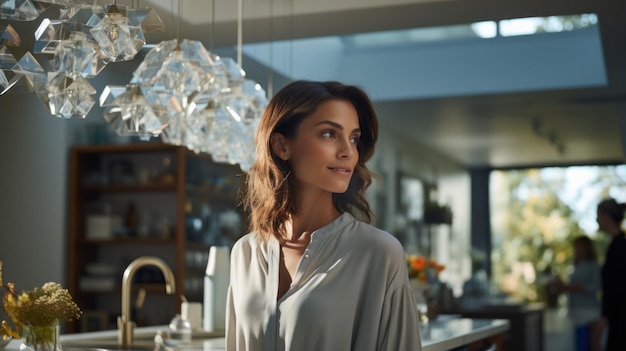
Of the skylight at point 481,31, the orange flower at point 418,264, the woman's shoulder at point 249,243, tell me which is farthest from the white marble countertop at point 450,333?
the skylight at point 481,31

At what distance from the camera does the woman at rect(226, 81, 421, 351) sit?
5.75ft

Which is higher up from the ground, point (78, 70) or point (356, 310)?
point (78, 70)

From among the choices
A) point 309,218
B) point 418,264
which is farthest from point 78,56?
point 418,264

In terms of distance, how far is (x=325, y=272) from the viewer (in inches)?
70.2

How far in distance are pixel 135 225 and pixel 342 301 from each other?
5664 millimetres

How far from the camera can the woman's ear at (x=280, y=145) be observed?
76.1 inches

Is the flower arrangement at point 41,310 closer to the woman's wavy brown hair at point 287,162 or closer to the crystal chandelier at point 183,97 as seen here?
the woman's wavy brown hair at point 287,162

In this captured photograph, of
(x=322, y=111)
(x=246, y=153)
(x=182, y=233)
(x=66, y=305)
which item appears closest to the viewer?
(x=322, y=111)

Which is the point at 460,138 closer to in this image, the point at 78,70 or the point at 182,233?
the point at 182,233

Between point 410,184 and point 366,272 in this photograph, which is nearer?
point 366,272

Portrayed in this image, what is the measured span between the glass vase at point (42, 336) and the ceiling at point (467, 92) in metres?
1.63

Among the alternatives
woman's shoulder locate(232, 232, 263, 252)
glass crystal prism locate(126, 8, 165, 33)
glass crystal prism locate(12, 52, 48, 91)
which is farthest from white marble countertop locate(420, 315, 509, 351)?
glass crystal prism locate(12, 52, 48, 91)

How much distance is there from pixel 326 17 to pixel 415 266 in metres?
1.54

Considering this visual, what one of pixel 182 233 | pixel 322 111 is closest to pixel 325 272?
pixel 322 111
